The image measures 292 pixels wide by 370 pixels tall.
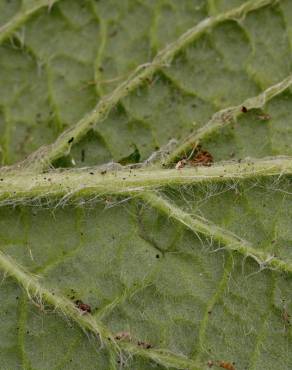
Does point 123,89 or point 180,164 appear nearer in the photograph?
point 180,164

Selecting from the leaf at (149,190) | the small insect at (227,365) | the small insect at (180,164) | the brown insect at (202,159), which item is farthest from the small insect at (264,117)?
the small insect at (227,365)

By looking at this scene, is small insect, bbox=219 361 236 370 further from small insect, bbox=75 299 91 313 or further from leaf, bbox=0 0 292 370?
small insect, bbox=75 299 91 313

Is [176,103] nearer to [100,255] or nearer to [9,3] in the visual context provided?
[100,255]

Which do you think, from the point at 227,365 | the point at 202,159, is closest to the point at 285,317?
the point at 227,365

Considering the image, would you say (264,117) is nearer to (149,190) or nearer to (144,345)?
(149,190)

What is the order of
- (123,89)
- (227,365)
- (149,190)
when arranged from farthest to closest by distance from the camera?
(123,89) → (149,190) → (227,365)

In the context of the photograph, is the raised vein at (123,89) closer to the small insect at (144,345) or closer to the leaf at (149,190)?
the leaf at (149,190)
